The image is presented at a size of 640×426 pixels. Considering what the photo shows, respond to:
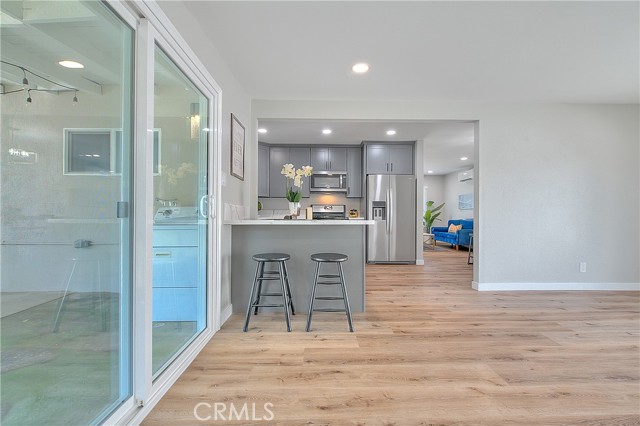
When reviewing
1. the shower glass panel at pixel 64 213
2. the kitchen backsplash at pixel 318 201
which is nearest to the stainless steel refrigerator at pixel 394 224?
the kitchen backsplash at pixel 318 201

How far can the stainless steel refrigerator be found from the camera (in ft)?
18.4

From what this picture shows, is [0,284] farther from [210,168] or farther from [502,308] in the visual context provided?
[502,308]

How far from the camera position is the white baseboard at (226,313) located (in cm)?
249

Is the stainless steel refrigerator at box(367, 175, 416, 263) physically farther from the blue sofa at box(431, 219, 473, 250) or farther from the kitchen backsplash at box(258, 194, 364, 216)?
the blue sofa at box(431, 219, 473, 250)

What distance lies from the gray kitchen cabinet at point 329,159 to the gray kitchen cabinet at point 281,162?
146mm

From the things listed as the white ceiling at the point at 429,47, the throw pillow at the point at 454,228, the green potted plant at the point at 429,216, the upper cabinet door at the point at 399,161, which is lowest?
the throw pillow at the point at 454,228

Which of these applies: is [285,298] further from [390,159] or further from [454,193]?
[454,193]

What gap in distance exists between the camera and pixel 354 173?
6043 mm

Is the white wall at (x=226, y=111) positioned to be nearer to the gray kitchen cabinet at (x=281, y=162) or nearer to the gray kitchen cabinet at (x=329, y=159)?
the gray kitchen cabinet at (x=281, y=162)

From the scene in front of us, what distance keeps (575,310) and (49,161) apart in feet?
13.6

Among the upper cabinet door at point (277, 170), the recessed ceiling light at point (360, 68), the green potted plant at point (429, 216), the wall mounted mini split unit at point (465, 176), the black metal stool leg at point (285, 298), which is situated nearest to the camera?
the black metal stool leg at point (285, 298)

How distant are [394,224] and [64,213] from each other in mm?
5161

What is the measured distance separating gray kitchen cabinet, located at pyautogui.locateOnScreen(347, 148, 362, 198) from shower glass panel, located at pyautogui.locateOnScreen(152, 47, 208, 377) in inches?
160

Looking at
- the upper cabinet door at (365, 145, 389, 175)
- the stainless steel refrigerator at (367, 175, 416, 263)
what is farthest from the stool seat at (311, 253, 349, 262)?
the upper cabinet door at (365, 145, 389, 175)
